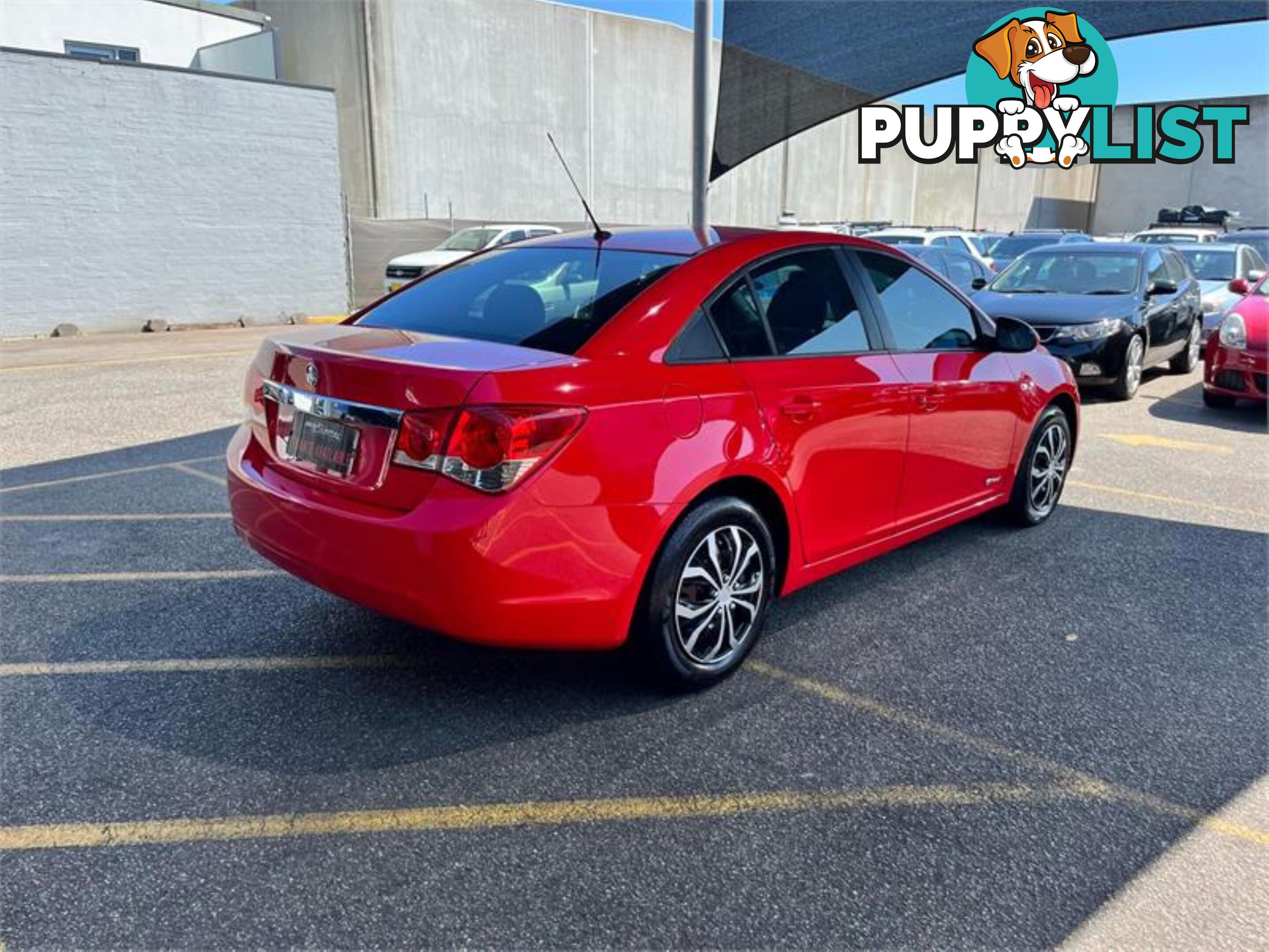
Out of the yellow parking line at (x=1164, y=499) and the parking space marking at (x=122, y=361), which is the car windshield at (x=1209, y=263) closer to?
the yellow parking line at (x=1164, y=499)

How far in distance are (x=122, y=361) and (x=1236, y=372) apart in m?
12.5

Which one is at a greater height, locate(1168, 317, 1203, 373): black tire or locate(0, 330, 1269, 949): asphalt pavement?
locate(1168, 317, 1203, 373): black tire

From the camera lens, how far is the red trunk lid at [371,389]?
9.66ft

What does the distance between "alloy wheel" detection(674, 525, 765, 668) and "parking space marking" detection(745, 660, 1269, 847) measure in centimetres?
26

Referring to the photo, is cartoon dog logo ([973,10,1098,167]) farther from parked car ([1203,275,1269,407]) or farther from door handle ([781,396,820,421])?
door handle ([781,396,820,421])

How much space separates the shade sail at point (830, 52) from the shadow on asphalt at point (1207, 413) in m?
3.74

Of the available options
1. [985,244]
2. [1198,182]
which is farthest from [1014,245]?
[1198,182]

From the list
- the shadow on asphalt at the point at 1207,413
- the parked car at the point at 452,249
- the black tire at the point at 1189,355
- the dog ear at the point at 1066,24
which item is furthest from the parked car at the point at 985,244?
the dog ear at the point at 1066,24

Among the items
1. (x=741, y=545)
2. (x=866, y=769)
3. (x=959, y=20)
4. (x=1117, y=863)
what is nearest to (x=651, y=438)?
(x=741, y=545)

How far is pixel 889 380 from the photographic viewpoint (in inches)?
162

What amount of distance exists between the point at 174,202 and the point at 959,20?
13.6 metres

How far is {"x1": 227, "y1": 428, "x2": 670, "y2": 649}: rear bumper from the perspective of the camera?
2.88 m

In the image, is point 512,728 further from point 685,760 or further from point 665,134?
point 665,134

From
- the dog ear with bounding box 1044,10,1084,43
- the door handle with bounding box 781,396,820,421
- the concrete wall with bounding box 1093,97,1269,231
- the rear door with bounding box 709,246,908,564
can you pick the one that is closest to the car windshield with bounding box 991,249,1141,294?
the dog ear with bounding box 1044,10,1084,43
